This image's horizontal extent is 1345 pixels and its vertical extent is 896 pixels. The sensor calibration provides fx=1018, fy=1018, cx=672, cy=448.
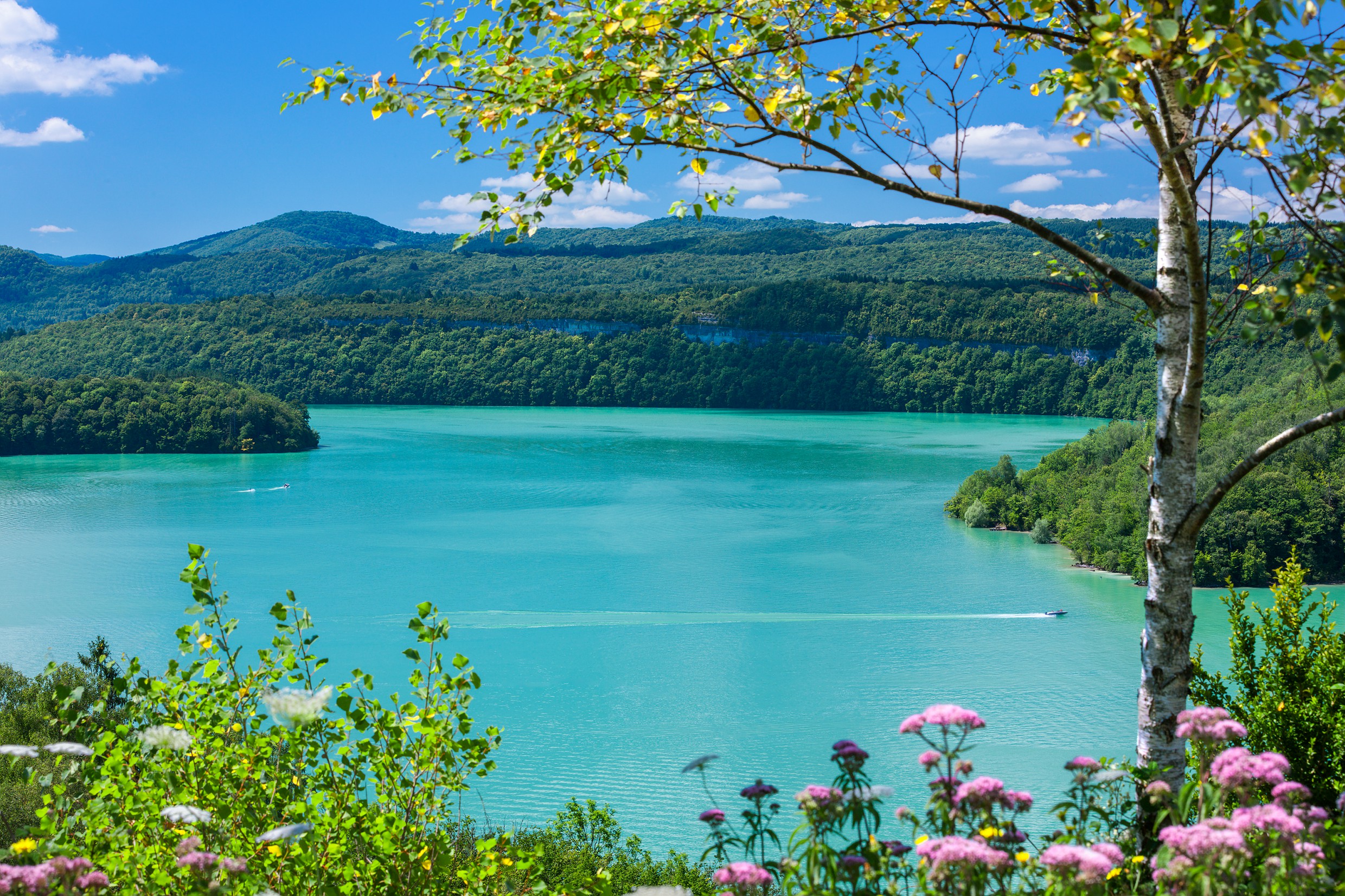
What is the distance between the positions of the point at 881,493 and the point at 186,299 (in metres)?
149

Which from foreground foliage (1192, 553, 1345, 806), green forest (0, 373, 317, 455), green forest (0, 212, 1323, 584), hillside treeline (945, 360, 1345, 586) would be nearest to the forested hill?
green forest (0, 212, 1323, 584)

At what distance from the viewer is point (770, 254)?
154250mm

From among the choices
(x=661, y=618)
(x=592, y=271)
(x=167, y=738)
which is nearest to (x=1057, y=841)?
(x=167, y=738)

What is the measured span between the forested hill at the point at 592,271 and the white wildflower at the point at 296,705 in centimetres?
9480

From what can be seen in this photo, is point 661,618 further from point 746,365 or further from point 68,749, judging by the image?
point 746,365

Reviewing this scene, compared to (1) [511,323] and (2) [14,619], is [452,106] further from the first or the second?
(1) [511,323]

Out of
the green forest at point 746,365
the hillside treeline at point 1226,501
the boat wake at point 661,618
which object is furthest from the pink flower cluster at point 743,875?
the green forest at point 746,365

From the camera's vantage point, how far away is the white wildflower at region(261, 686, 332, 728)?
2.32 m

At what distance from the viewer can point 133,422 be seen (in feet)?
198

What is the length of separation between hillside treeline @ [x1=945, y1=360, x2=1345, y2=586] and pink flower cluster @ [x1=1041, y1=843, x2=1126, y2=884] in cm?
2241

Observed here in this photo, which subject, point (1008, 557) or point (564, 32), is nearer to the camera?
point (564, 32)

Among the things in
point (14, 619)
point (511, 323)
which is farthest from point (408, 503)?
point (511, 323)

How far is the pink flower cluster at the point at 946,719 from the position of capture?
94.7 inches

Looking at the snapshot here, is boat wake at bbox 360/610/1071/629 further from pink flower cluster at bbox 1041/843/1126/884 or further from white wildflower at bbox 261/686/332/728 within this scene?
pink flower cluster at bbox 1041/843/1126/884
